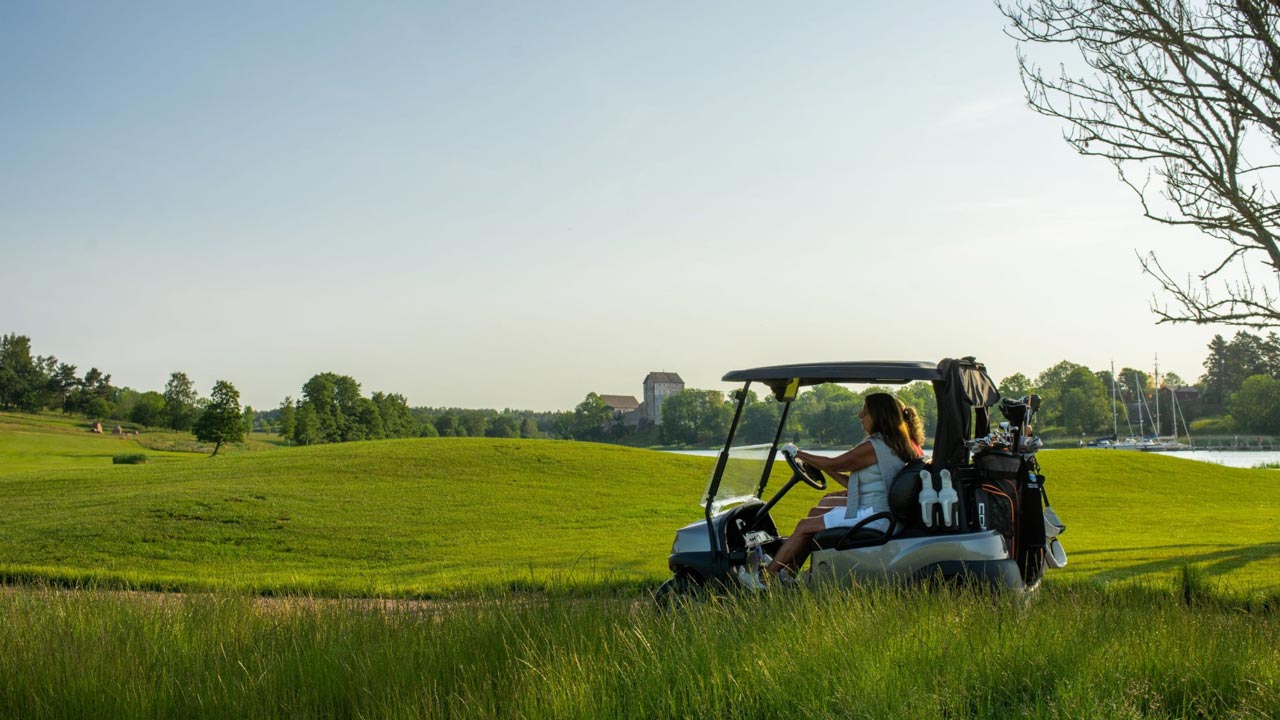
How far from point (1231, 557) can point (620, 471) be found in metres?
18.7

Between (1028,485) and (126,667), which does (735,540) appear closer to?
(1028,485)

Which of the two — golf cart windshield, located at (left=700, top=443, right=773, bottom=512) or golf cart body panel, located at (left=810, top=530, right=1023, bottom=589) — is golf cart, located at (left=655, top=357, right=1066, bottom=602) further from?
→ golf cart windshield, located at (left=700, top=443, right=773, bottom=512)

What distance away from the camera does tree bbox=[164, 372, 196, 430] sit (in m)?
91.8

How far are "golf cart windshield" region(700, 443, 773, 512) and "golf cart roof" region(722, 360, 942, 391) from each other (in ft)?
1.78

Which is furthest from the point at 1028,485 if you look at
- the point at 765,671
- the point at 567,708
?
the point at 567,708

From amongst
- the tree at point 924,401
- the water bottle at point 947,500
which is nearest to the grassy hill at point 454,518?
the water bottle at point 947,500

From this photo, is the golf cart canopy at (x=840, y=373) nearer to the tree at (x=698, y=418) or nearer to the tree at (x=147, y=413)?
the tree at (x=698, y=418)

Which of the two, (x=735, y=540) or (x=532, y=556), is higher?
(x=735, y=540)

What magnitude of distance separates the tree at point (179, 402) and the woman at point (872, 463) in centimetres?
9292

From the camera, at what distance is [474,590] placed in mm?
6945

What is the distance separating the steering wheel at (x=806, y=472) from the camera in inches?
257

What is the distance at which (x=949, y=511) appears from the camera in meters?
5.66

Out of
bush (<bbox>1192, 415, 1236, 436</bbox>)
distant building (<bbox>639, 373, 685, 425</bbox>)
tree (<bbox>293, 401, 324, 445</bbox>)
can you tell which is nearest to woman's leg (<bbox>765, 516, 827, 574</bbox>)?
distant building (<bbox>639, 373, 685, 425</bbox>)

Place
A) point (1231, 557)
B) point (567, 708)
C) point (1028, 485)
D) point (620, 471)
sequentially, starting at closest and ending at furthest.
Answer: point (567, 708)
point (1028, 485)
point (1231, 557)
point (620, 471)
